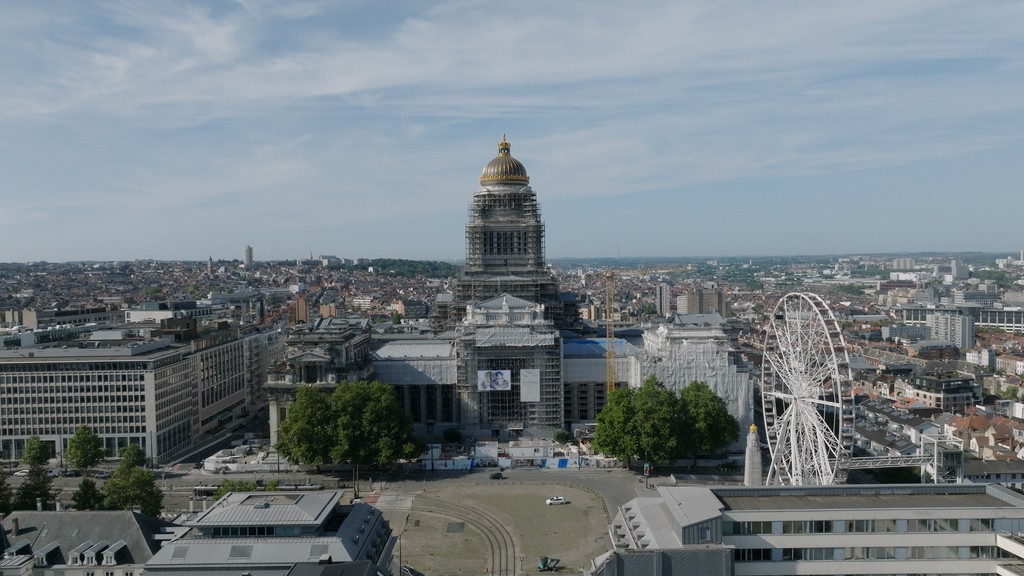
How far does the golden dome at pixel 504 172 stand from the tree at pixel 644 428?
138 feet

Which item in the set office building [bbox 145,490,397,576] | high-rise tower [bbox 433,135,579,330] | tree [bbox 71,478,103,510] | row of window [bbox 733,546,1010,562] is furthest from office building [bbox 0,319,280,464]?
row of window [bbox 733,546,1010,562]

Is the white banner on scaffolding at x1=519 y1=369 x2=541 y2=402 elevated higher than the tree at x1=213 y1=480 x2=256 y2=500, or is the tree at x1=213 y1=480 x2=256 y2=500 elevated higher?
the white banner on scaffolding at x1=519 y1=369 x2=541 y2=402

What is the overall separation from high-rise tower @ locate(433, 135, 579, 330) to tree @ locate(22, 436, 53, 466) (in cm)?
4833

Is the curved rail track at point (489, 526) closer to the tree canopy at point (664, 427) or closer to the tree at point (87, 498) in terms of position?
the tree canopy at point (664, 427)

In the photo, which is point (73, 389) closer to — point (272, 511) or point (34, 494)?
Result: point (34, 494)

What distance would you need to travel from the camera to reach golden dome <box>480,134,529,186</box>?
362 ft

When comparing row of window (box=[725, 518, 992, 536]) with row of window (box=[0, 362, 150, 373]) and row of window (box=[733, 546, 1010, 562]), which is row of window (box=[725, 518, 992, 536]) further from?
row of window (box=[0, 362, 150, 373])

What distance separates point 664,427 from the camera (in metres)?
73.6

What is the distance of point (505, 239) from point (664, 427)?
4307cm

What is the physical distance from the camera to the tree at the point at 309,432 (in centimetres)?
7344

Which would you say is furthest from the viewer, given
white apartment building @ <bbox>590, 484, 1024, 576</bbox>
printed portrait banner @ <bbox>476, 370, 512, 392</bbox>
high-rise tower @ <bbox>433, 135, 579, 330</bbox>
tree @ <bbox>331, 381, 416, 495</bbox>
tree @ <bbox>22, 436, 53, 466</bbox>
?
high-rise tower @ <bbox>433, 135, 579, 330</bbox>

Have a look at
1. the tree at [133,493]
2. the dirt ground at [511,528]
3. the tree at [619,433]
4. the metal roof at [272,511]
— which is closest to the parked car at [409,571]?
the dirt ground at [511,528]

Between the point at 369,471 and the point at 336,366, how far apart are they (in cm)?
1210

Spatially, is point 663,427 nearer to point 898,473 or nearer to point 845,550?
point 898,473
